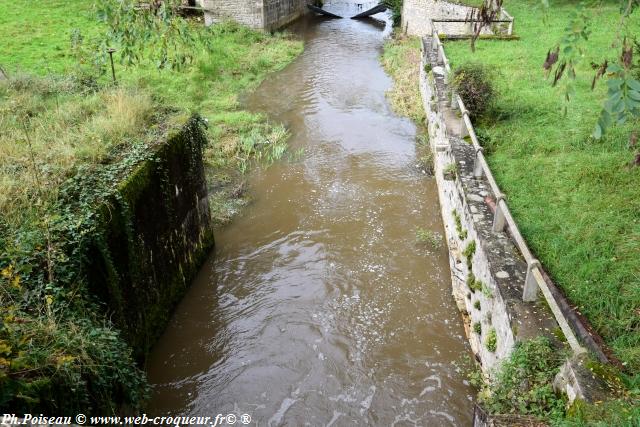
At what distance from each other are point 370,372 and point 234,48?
64.5 ft

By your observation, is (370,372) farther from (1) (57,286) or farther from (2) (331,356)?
(1) (57,286)

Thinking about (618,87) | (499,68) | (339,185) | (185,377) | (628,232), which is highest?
(618,87)

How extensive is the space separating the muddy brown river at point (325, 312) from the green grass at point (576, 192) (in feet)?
6.52

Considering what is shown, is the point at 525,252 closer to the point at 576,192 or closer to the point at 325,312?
the point at 576,192

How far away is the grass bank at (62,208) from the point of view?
461 cm

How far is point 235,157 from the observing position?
1423cm

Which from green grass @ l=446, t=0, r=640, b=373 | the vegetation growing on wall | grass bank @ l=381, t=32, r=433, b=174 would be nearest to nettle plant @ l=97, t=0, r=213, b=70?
green grass @ l=446, t=0, r=640, b=373

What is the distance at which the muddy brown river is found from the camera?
7168mm

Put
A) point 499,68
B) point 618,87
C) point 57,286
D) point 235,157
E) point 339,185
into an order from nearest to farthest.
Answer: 1. point 618,87
2. point 57,286
3. point 339,185
4. point 235,157
5. point 499,68

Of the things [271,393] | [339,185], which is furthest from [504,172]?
[271,393]

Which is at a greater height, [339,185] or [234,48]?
[234,48]

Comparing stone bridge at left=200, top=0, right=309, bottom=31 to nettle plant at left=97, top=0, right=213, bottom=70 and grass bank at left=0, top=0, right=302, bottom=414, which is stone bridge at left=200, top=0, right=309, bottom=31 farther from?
nettle plant at left=97, top=0, right=213, bottom=70

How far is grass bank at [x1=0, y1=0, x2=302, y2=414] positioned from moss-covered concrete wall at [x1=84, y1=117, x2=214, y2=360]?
33 cm

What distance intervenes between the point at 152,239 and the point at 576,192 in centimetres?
702
